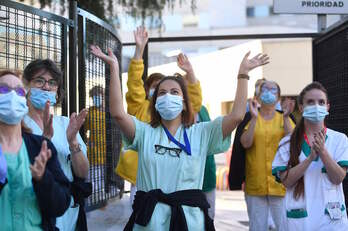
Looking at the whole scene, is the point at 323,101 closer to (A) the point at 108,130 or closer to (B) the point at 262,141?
(B) the point at 262,141

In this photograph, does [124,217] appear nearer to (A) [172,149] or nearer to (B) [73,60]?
(B) [73,60]

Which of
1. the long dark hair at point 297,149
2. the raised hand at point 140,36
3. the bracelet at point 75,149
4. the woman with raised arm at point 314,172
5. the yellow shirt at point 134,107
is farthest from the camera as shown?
the yellow shirt at point 134,107

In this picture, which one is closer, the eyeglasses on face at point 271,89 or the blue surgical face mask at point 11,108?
the blue surgical face mask at point 11,108

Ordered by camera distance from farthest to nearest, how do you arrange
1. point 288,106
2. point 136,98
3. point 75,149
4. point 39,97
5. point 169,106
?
point 288,106 < point 136,98 < point 169,106 < point 39,97 < point 75,149

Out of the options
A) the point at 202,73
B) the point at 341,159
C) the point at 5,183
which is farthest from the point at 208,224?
the point at 202,73

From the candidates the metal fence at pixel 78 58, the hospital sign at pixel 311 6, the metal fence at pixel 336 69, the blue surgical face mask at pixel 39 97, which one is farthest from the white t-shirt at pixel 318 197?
the hospital sign at pixel 311 6

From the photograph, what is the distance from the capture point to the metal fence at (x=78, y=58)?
172 inches

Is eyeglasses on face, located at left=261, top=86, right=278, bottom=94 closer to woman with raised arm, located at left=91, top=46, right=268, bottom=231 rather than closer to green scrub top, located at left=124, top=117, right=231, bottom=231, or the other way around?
woman with raised arm, located at left=91, top=46, right=268, bottom=231

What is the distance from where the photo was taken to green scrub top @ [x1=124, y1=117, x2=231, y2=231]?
3.45 meters

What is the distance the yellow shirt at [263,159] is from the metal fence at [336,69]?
0.61 m

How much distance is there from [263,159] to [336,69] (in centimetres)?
130

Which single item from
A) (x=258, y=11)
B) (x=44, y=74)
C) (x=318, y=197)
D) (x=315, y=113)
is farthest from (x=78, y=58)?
(x=258, y=11)

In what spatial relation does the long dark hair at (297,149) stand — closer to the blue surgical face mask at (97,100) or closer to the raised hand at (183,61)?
the raised hand at (183,61)

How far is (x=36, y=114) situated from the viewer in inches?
142
